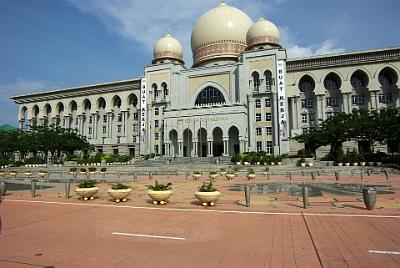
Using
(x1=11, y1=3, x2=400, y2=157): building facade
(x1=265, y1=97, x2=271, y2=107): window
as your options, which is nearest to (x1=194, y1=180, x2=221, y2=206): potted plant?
(x1=11, y1=3, x2=400, y2=157): building facade

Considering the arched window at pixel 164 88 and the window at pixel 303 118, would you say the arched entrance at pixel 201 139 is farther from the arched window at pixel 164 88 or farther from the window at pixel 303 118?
the window at pixel 303 118

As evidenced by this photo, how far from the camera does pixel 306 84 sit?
170 ft

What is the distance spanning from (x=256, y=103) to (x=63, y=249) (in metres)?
44.4

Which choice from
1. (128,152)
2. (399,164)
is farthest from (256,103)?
(128,152)

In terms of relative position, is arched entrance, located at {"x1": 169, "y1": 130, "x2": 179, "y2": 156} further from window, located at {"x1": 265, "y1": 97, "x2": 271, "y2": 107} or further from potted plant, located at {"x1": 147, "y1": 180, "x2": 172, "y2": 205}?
potted plant, located at {"x1": 147, "y1": 180, "x2": 172, "y2": 205}

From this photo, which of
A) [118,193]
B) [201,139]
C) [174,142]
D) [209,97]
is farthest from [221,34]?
[118,193]

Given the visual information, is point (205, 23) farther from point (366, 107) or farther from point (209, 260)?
point (209, 260)

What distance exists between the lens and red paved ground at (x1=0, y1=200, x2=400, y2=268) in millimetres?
5570

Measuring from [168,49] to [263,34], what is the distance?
18003 mm

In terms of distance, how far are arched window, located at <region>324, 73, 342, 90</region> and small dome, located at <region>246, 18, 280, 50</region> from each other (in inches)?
405

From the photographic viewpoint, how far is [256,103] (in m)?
48.4

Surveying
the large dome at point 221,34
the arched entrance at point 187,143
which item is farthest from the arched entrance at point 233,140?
the large dome at point 221,34

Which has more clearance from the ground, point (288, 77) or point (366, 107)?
point (288, 77)

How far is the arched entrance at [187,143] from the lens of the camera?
161ft
